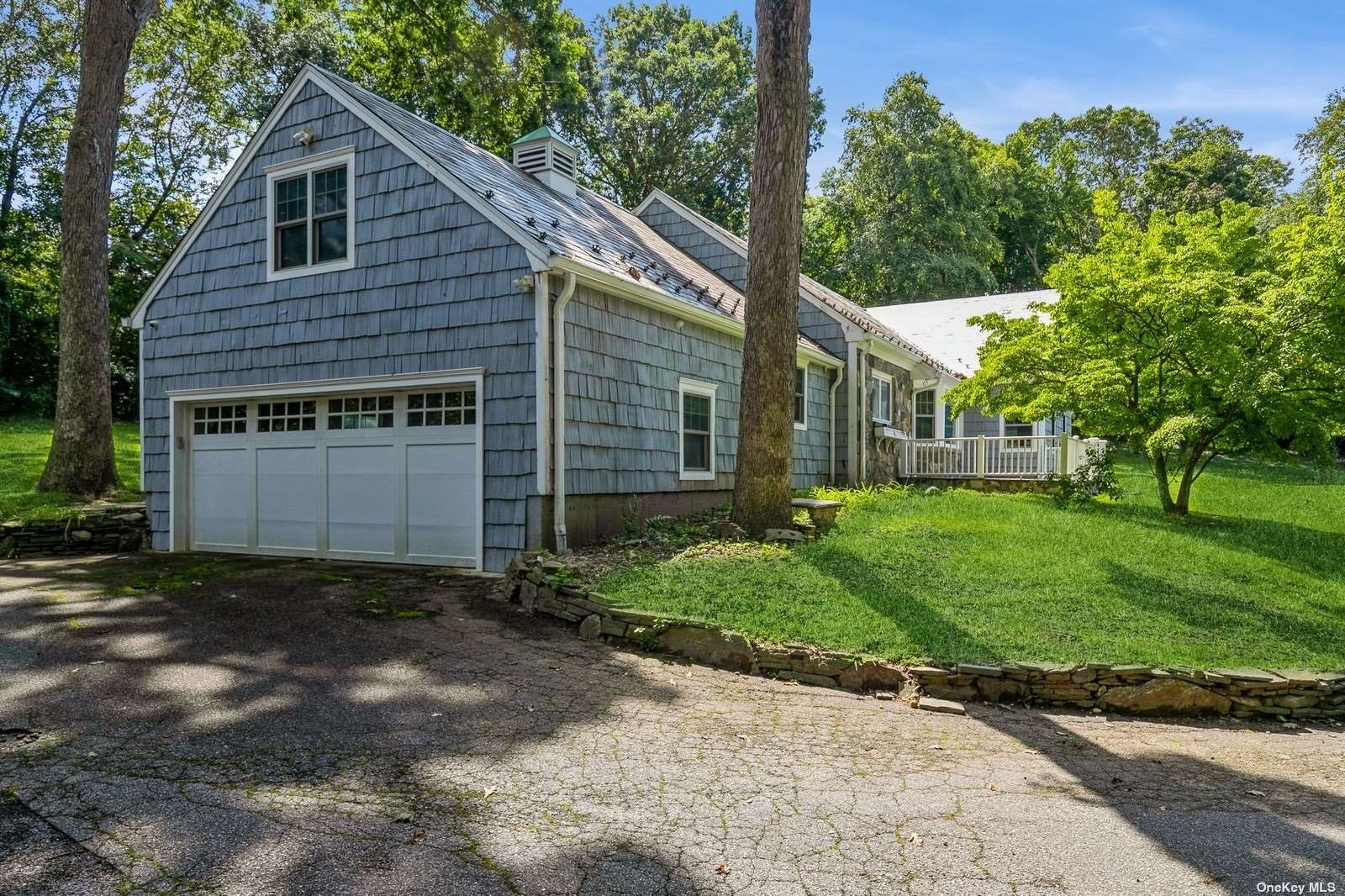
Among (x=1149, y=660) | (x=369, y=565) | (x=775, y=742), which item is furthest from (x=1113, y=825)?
(x=369, y=565)

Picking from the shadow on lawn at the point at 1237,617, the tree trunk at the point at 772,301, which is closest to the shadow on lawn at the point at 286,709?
the tree trunk at the point at 772,301

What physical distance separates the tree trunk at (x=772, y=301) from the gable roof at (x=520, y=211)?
176cm

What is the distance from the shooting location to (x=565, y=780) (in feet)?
12.5

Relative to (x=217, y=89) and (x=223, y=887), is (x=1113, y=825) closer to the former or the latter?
(x=223, y=887)

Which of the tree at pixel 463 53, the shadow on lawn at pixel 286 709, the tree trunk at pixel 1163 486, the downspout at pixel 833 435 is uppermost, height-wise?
the tree at pixel 463 53

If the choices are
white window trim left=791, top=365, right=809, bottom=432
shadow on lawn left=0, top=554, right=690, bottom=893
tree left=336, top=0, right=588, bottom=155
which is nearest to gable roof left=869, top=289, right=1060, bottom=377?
white window trim left=791, top=365, right=809, bottom=432

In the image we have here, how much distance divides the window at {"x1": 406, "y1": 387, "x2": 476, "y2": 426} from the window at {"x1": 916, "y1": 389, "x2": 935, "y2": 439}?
13452 mm

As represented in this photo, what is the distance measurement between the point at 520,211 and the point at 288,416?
13.6ft

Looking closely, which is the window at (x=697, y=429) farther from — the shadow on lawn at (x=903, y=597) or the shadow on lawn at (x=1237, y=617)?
the shadow on lawn at (x=1237, y=617)

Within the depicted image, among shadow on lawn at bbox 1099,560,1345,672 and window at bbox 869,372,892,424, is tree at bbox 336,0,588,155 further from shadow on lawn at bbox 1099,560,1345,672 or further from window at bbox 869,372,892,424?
shadow on lawn at bbox 1099,560,1345,672

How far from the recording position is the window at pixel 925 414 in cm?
2014

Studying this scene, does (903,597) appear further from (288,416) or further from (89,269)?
(89,269)

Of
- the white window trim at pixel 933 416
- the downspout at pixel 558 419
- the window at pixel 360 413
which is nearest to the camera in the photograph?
the downspout at pixel 558 419

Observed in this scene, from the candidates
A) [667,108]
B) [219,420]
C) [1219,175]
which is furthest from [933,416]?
[1219,175]
